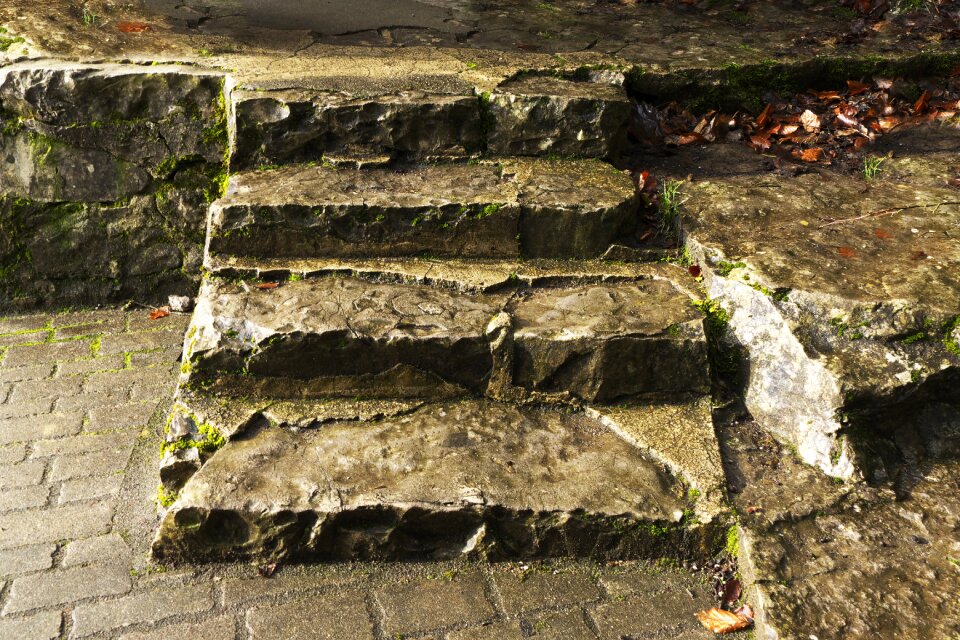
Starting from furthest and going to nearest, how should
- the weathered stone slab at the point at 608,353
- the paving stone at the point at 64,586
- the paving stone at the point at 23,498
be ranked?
the weathered stone slab at the point at 608,353
the paving stone at the point at 23,498
the paving stone at the point at 64,586

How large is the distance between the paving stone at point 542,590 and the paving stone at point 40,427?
5.60ft

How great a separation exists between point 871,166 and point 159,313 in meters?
3.33

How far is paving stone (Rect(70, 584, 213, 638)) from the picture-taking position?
2.17 metres

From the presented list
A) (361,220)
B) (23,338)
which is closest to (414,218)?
(361,220)

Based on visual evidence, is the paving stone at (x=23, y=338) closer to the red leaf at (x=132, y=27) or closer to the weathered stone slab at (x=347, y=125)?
the weathered stone slab at (x=347, y=125)

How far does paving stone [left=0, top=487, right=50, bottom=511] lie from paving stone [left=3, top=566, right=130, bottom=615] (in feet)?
1.17

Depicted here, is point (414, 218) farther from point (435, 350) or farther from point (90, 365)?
point (90, 365)

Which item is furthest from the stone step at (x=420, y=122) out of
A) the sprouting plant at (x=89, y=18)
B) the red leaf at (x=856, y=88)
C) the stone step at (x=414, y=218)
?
the red leaf at (x=856, y=88)

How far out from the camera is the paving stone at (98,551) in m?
2.38

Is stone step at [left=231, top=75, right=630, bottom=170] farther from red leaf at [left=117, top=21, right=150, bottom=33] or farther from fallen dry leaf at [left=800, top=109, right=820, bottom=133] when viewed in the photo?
red leaf at [left=117, top=21, right=150, bottom=33]

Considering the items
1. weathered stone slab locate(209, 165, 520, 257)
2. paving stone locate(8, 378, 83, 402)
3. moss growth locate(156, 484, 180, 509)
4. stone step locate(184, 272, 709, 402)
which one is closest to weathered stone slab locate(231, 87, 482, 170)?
weathered stone slab locate(209, 165, 520, 257)

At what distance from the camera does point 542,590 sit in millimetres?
2328

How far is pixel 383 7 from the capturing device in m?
4.87

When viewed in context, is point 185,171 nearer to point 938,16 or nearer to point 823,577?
point 823,577
